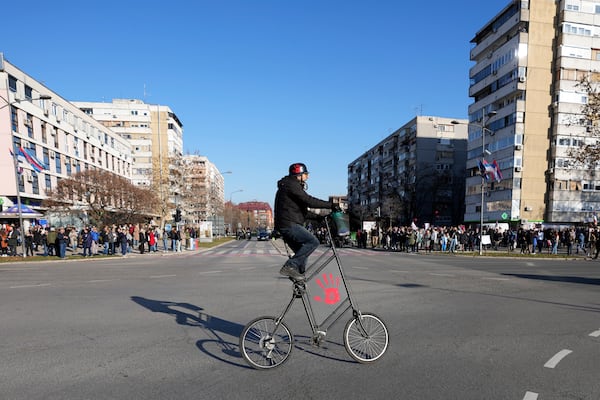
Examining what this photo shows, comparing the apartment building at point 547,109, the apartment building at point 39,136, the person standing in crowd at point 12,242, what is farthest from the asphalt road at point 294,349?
the apartment building at point 547,109

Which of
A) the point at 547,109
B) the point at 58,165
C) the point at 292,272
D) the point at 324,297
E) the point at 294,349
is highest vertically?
the point at 547,109

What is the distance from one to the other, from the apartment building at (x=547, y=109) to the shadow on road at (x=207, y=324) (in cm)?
4623

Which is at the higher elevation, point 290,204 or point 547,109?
point 547,109

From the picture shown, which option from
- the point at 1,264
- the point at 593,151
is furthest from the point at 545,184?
the point at 1,264

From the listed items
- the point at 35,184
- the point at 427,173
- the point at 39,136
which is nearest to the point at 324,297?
the point at 35,184

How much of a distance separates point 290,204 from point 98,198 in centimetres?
3250

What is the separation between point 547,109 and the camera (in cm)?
4375

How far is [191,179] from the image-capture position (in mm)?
41469

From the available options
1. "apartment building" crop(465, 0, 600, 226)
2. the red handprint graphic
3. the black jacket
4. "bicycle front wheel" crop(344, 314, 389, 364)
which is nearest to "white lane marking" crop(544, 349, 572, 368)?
"bicycle front wheel" crop(344, 314, 389, 364)

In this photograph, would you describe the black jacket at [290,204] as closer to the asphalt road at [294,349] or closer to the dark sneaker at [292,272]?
the dark sneaker at [292,272]

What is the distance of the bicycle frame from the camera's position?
165 inches

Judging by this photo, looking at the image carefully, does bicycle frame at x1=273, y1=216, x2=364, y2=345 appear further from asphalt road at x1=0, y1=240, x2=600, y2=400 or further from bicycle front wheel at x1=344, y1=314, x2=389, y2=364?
asphalt road at x1=0, y1=240, x2=600, y2=400

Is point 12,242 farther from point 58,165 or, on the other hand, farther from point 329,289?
point 58,165

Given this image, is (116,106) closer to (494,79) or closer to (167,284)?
(494,79)
